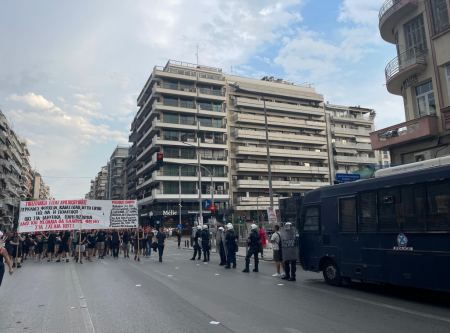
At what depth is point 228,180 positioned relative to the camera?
7012 cm

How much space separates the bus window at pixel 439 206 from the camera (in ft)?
28.2

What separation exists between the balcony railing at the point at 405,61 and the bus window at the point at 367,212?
40.5 feet

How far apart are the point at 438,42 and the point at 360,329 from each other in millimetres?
17009

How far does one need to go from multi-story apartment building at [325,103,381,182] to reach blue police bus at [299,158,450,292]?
7026 centimetres

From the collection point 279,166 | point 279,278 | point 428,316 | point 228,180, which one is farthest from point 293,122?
point 428,316

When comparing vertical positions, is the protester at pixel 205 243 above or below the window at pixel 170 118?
A: below

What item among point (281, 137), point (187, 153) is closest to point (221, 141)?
point (187, 153)

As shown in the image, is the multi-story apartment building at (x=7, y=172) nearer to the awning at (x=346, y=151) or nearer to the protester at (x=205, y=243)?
the awning at (x=346, y=151)

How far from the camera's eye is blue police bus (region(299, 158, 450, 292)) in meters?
8.81

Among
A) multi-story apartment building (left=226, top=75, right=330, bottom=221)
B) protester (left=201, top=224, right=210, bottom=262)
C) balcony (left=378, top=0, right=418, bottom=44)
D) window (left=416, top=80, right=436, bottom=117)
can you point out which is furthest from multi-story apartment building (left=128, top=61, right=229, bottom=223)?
window (left=416, top=80, right=436, bottom=117)

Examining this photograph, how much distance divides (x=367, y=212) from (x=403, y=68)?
43.2 ft

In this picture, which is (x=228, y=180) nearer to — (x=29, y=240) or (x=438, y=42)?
(x=29, y=240)

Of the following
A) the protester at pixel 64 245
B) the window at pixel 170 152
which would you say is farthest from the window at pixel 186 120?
the protester at pixel 64 245

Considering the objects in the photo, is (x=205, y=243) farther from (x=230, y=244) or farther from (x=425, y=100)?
(x=425, y=100)
